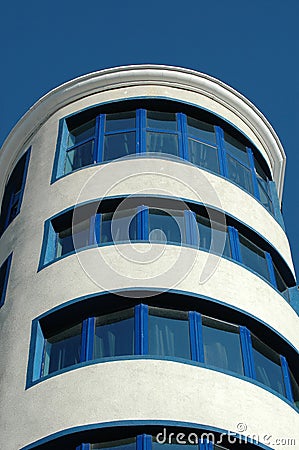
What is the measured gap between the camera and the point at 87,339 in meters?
16.3

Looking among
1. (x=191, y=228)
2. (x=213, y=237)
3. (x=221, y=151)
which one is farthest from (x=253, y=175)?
(x=191, y=228)

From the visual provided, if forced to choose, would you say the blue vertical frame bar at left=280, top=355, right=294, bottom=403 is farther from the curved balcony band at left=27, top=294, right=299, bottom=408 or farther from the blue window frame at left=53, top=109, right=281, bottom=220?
the blue window frame at left=53, top=109, right=281, bottom=220

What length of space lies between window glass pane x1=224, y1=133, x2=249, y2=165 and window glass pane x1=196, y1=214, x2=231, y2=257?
3442 millimetres

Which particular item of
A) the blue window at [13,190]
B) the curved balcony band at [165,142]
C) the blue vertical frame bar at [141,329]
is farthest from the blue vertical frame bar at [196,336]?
the blue window at [13,190]

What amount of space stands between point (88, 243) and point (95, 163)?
2.78 meters

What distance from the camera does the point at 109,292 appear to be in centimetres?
1681

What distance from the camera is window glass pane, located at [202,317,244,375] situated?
16344 mm

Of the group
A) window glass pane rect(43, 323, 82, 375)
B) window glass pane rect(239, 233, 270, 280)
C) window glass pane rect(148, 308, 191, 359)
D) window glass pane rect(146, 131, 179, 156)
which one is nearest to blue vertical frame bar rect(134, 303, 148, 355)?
window glass pane rect(148, 308, 191, 359)

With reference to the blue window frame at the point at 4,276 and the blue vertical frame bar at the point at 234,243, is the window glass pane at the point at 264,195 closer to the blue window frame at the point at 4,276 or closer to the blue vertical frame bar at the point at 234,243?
the blue vertical frame bar at the point at 234,243

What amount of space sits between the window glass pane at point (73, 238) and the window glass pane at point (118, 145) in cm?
229

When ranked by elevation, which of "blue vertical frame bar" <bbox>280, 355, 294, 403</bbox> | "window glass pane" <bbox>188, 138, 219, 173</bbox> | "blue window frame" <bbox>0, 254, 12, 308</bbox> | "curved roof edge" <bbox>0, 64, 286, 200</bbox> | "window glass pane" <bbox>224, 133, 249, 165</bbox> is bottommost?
"blue vertical frame bar" <bbox>280, 355, 294, 403</bbox>

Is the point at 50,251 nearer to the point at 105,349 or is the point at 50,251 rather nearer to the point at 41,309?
the point at 41,309

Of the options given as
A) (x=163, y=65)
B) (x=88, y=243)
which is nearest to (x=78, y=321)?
(x=88, y=243)

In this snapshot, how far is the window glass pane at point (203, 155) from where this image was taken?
2109 centimetres
